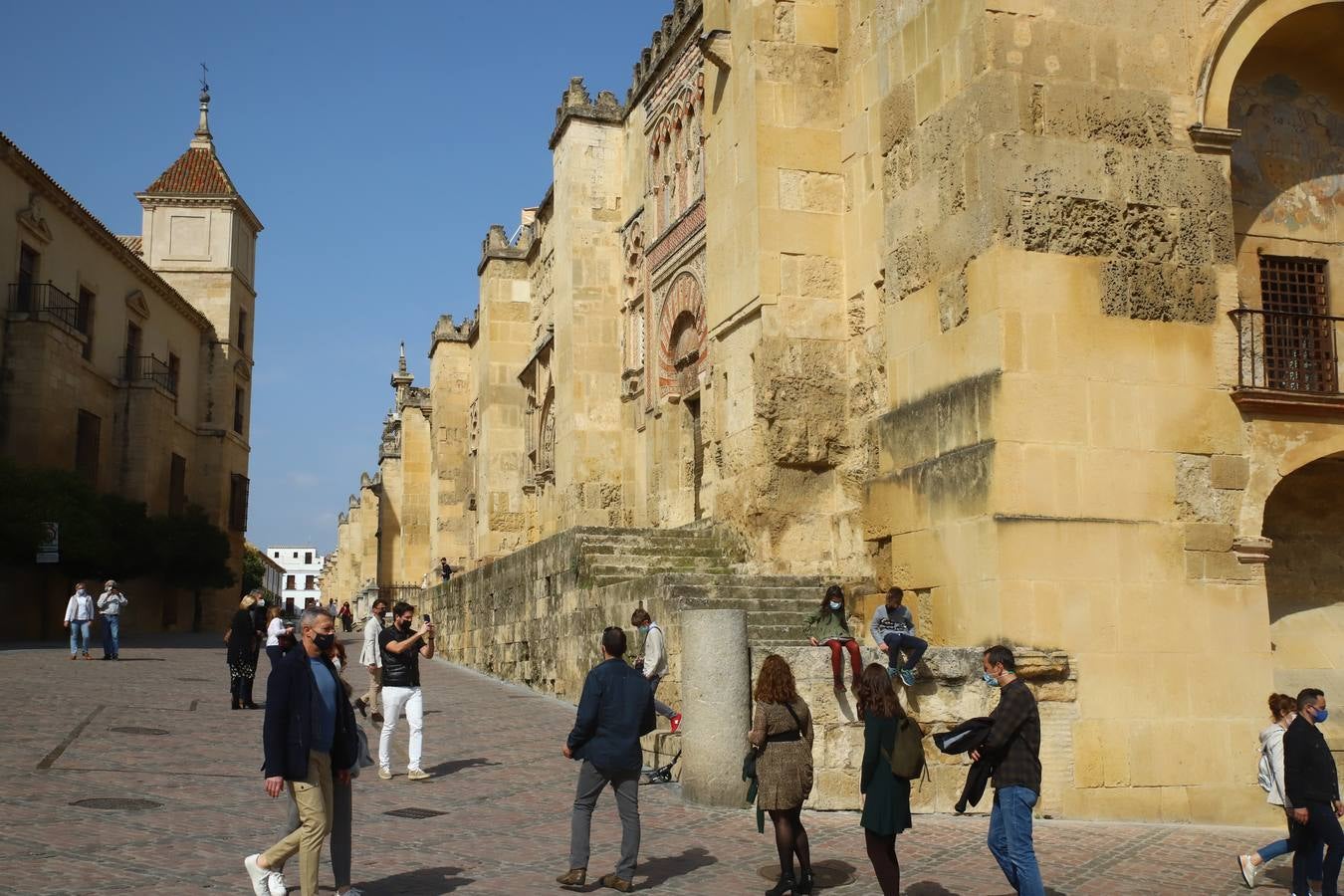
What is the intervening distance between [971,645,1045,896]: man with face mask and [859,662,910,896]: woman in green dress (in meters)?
0.45

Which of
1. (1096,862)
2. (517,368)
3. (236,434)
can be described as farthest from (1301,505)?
(236,434)

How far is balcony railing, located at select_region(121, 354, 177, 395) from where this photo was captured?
37.0 m

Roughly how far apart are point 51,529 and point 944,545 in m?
20.3

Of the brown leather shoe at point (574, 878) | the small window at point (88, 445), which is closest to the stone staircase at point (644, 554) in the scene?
the brown leather shoe at point (574, 878)

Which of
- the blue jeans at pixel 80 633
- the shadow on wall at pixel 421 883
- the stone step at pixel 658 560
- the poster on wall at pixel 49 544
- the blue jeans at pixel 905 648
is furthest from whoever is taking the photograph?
the poster on wall at pixel 49 544

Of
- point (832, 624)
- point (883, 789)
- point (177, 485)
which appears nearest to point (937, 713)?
point (832, 624)

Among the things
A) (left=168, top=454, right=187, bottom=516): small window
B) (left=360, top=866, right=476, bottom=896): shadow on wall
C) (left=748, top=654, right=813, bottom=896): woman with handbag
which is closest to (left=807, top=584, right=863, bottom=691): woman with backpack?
(left=748, top=654, right=813, bottom=896): woman with handbag

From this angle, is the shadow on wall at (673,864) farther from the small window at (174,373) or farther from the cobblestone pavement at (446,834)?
the small window at (174,373)

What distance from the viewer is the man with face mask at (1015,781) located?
668 centimetres

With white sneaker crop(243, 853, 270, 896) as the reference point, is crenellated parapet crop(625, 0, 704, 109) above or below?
above

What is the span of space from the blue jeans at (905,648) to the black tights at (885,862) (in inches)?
133

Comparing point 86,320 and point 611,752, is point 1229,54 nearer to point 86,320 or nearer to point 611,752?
point 611,752

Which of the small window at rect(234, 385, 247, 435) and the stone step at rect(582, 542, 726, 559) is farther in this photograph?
the small window at rect(234, 385, 247, 435)

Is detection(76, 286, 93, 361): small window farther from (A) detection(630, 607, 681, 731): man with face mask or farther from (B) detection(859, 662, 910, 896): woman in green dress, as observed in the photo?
(B) detection(859, 662, 910, 896): woman in green dress
